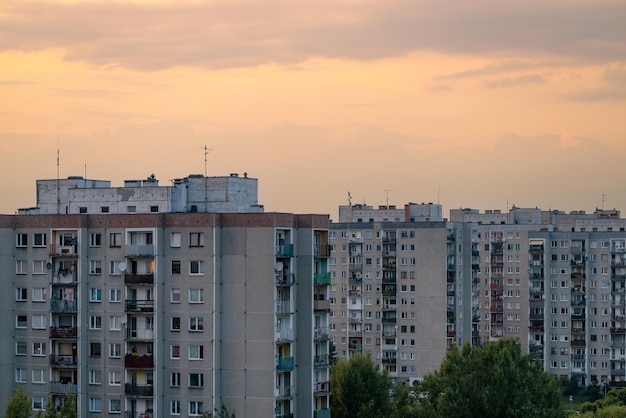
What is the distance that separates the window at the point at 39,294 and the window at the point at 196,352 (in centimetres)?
1005

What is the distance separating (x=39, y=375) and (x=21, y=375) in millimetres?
1289

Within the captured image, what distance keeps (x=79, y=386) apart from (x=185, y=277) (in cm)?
917

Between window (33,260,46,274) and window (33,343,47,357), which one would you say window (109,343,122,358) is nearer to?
window (33,343,47,357)

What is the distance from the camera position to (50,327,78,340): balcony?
8975 cm

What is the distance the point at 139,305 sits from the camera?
88.9 metres

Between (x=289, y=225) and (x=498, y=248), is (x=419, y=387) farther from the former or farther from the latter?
(x=498, y=248)

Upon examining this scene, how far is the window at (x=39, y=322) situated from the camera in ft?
298

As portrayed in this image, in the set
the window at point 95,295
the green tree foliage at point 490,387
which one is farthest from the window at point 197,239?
the green tree foliage at point 490,387

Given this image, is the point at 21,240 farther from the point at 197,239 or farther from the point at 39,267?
the point at 197,239

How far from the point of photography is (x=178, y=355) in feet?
289

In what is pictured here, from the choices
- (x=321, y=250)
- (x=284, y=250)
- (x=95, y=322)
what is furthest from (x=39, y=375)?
(x=321, y=250)

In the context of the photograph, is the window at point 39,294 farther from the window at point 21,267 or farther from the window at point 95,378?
the window at point 95,378

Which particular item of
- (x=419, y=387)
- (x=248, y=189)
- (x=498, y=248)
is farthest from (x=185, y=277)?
(x=498, y=248)

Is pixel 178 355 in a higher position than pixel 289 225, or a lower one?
lower
